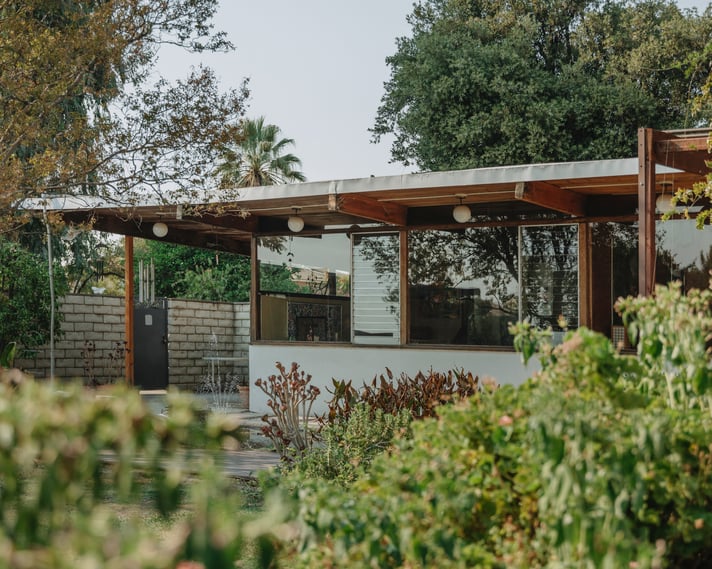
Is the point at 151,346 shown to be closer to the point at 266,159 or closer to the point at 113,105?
the point at 113,105

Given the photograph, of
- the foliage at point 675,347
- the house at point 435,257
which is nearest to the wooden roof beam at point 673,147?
the house at point 435,257

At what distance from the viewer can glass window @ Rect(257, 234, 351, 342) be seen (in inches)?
455

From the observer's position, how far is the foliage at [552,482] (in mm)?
2133

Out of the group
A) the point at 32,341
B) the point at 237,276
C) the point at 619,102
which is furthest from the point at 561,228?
the point at 237,276

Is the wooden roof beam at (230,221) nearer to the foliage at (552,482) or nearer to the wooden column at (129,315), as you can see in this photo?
the wooden column at (129,315)

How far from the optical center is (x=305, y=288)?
38.7ft

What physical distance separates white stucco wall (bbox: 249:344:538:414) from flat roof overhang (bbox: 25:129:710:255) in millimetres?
1650

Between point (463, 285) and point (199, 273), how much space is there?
14.1 meters

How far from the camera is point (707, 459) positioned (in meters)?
2.78

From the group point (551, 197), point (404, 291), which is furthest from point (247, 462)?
point (551, 197)

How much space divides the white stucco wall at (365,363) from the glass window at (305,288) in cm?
24

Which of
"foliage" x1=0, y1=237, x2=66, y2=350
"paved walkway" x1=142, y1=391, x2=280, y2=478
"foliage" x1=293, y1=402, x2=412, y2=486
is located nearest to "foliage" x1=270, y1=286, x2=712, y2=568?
"foliage" x1=293, y1=402, x2=412, y2=486

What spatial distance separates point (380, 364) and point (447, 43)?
10356 mm

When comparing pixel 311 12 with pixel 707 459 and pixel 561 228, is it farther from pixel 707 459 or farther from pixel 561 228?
pixel 707 459
